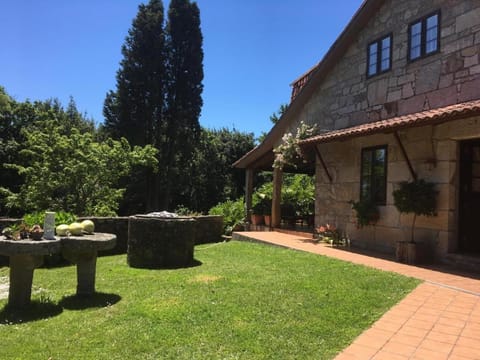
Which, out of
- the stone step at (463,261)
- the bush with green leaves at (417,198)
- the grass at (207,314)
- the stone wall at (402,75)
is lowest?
the grass at (207,314)

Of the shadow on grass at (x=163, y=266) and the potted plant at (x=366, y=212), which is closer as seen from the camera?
the shadow on grass at (x=163, y=266)

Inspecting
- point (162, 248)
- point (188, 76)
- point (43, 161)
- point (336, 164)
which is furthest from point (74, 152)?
point (188, 76)

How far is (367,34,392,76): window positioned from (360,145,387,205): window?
210 centimetres

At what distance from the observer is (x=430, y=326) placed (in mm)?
4254

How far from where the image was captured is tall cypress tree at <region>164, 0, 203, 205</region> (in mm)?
26234

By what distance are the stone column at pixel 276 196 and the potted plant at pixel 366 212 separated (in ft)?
13.5

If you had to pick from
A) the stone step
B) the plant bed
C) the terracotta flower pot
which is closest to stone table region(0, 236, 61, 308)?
the stone step

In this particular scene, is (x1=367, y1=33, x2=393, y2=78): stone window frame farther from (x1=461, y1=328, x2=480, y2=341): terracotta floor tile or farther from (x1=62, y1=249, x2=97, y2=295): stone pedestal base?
(x1=62, y1=249, x2=97, y2=295): stone pedestal base

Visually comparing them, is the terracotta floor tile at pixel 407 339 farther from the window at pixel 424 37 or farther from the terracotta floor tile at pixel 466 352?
the window at pixel 424 37

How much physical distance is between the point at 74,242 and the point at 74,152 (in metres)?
10.3

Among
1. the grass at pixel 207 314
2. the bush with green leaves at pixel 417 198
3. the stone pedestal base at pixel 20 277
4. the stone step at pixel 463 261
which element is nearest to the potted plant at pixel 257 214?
the bush with green leaves at pixel 417 198

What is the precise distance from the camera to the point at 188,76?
26547 mm

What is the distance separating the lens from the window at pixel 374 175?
31.0 feet

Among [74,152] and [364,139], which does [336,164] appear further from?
[74,152]
